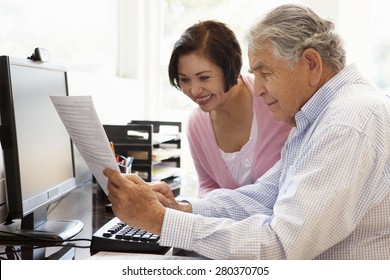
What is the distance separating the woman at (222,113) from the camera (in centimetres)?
176

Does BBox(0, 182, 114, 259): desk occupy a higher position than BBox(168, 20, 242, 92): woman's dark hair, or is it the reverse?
BBox(168, 20, 242, 92): woman's dark hair

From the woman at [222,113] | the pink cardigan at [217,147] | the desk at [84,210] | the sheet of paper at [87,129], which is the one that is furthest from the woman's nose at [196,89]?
the sheet of paper at [87,129]

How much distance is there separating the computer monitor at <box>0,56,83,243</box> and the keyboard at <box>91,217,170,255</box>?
145 millimetres

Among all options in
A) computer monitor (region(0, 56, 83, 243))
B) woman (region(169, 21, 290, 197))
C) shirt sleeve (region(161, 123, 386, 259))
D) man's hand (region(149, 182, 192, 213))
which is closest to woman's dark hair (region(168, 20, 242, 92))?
woman (region(169, 21, 290, 197))

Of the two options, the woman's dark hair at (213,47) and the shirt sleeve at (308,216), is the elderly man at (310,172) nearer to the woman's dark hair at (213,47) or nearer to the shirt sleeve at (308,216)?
the shirt sleeve at (308,216)

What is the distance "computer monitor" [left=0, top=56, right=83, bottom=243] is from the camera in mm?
1132

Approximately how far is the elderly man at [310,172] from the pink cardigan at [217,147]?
60 cm

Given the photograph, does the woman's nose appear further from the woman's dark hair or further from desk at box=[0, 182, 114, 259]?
desk at box=[0, 182, 114, 259]

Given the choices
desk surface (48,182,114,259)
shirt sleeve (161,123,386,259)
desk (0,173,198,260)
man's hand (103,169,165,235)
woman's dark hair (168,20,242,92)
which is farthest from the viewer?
woman's dark hair (168,20,242,92)

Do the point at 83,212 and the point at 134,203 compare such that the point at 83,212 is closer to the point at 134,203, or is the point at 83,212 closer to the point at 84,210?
the point at 84,210

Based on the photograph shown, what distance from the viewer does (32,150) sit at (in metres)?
1.23

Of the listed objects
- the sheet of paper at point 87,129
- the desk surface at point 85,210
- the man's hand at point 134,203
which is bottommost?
the desk surface at point 85,210

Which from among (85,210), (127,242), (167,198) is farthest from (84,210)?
(127,242)
